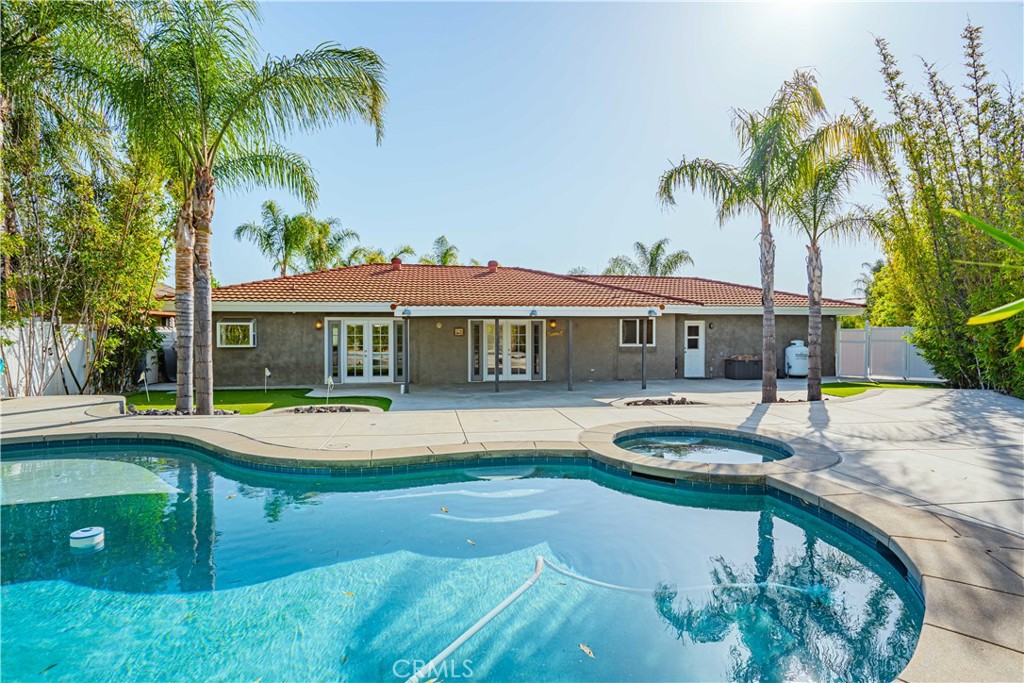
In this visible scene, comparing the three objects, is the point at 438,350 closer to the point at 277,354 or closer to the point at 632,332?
the point at 277,354

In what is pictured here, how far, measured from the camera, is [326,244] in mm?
32500

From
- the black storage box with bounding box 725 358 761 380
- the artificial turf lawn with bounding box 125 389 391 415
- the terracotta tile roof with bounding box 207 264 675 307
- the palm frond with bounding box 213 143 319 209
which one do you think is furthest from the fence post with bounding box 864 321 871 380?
the palm frond with bounding box 213 143 319 209

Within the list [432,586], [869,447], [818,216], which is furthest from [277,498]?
[818,216]

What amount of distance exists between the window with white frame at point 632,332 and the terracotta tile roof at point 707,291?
2.39 metres

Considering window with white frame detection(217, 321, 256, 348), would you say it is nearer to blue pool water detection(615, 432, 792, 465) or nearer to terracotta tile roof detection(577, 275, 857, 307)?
blue pool water detection(615, 432, 792, 465)

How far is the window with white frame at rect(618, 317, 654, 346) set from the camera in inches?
719

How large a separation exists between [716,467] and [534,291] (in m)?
11.8

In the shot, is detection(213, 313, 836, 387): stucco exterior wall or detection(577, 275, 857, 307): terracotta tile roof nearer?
detection(213, 313, 836, 387): stucco exterior wall

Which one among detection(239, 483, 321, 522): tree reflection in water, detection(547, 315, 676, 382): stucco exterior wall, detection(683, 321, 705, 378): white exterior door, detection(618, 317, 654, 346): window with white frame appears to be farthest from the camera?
detection(683, 321, 705, 378): white exterior door

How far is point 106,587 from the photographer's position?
14.2ft

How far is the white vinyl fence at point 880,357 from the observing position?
1914 centimetres

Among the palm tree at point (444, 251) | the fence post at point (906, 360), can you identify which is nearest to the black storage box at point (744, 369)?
the fence post at point (906, 360)

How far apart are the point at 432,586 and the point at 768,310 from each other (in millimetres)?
11385

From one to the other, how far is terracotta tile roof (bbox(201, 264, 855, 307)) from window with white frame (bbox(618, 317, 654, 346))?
943 mm
